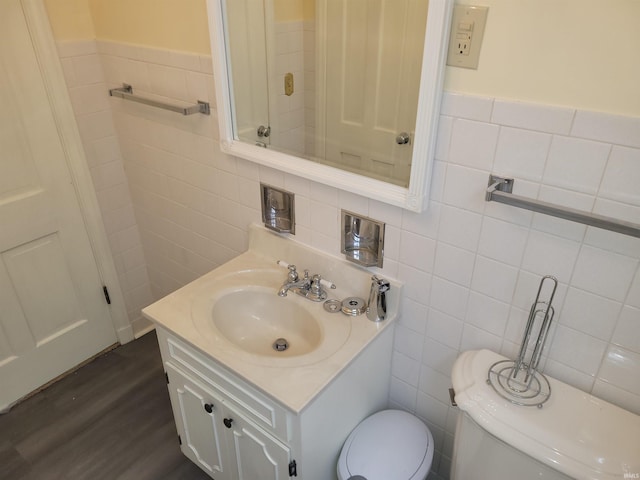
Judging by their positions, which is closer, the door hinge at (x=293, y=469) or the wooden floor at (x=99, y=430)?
the door hinge at (x=293, y=469)

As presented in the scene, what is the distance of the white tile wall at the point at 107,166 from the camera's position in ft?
6.10

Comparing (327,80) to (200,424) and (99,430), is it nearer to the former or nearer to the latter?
(200,424)

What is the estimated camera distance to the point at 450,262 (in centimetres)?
123

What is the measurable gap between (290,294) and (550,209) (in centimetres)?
81

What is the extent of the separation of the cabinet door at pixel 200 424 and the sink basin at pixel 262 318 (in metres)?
0.20

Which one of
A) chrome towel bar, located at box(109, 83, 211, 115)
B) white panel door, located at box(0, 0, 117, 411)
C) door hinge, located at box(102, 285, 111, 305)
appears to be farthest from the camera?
door hinge, located at box(102, 285, 111, 305)

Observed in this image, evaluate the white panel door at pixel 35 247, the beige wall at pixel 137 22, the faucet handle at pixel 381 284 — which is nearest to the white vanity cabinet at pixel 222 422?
the faucet handle at pixel 381 284

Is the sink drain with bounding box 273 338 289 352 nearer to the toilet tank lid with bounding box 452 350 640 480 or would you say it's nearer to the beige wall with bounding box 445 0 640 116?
the toilet tank lid with bounding box 452 350 640 480

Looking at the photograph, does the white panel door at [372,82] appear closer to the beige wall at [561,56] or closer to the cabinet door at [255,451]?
the beige wall at [561,56]

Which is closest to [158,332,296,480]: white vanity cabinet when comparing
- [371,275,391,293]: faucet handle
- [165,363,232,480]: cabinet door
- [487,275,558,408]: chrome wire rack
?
[165,363,232,480]: cabinet door

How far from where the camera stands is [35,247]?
193 centimetres

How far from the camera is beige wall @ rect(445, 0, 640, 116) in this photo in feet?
2.76

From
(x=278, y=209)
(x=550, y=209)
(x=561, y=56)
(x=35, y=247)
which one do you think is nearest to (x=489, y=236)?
(x=550, y=209)

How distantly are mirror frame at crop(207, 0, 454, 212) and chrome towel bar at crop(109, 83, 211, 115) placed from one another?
112 mm
